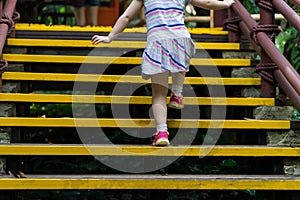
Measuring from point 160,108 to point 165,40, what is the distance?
439mm

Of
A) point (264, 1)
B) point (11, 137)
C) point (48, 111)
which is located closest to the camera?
point (11, 137)

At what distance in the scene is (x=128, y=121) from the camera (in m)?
3.94

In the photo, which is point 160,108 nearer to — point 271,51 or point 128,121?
point 128,121

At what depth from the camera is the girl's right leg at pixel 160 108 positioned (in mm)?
3613

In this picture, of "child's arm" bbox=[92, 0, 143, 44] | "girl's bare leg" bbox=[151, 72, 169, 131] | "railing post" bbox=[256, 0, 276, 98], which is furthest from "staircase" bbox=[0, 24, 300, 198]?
"child's arm" bbox=[92, 0, 143, 44]

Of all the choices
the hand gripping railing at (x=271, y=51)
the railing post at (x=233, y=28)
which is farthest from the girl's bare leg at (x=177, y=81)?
the railing post at (x=233, y=28)

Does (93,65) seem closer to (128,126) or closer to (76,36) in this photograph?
(76,36)

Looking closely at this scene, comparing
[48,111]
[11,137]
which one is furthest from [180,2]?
[48,111]

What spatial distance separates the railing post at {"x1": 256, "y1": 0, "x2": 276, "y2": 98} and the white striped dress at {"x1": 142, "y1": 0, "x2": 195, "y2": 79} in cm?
78

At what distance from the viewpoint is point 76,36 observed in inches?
199

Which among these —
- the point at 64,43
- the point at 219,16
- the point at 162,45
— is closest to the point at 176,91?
the point at 162,45
